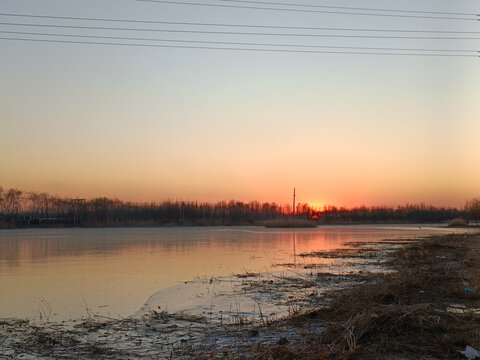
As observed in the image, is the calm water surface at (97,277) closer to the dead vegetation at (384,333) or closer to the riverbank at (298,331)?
the riverbank at (298,331)

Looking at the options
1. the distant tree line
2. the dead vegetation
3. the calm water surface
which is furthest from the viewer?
the distant tree line

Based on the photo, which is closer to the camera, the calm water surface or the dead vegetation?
the dead vegetation

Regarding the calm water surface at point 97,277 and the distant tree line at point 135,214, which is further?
the distant tree line at point 135,214

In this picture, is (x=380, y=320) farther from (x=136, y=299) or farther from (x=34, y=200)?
(x=34, y=200)

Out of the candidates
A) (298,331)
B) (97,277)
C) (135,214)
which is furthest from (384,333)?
(135,214)

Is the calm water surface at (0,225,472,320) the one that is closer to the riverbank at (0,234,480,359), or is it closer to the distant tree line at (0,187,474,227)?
the riverbank at (0,234,480,359)

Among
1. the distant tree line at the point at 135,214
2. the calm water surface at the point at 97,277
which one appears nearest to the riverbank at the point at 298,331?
the calm water surface at the point at 97,277

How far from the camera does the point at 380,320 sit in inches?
235

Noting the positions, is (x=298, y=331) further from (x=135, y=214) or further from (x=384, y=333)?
(x=135, y=214)

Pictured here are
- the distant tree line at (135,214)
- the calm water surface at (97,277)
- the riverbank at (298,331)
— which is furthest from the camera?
the distant tree line at (135,214)

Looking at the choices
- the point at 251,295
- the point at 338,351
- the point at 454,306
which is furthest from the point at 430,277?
the point at 338,351

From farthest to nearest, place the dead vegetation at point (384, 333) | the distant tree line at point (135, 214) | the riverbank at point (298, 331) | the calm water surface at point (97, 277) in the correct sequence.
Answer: the distant tree line at point (135, 214) < the calm water surface at point (97, 277) < the riverbank at point (298, 331) < the dead vegetation at point (384, 333)

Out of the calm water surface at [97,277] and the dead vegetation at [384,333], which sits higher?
the dead vegetation at [384,333]

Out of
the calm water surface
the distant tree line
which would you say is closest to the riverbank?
the calm water surface
